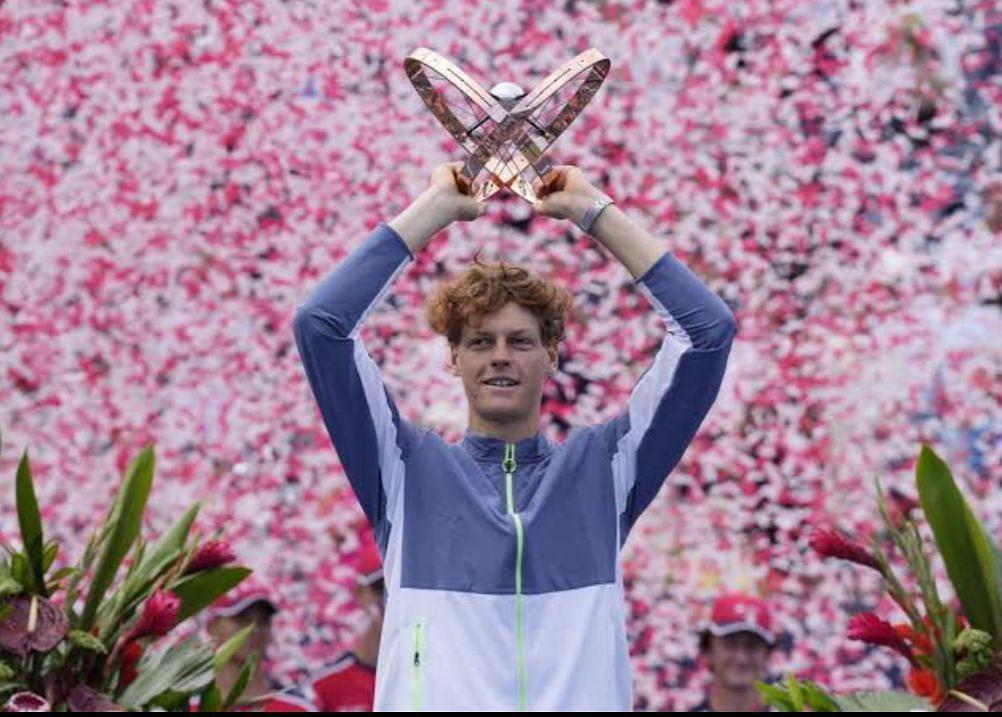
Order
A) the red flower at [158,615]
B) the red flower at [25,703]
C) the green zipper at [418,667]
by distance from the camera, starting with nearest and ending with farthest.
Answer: the green zipper at [418,667] → the red flower at [25,703] → the red flower at [158,615]

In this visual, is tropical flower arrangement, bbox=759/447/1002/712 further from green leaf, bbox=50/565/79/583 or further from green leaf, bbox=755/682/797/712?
green leaf, bbox=50/565/79/583

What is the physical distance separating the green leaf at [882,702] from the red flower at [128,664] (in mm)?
1732

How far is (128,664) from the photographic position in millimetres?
4867

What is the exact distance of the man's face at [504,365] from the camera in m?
3.88

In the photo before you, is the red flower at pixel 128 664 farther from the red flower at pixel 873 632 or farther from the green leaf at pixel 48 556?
the red flower at pixel 873 632

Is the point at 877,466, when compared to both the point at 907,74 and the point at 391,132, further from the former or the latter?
the point at 391,132

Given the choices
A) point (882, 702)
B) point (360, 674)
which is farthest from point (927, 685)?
point (360, 674)

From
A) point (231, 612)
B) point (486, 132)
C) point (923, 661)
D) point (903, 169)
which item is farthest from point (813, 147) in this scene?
point (486, 132)

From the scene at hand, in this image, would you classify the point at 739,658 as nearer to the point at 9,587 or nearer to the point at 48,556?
the point at 48,556

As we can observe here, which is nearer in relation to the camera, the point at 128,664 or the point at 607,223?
the point at 607,223

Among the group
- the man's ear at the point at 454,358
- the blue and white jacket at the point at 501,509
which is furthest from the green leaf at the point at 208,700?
the man's ear at the point at 454,358

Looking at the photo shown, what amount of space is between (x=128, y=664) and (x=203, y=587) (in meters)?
0.34

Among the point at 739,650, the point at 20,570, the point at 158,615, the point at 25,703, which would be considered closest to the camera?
the point at 25,703

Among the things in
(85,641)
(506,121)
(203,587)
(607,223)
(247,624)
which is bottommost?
(85,641)
